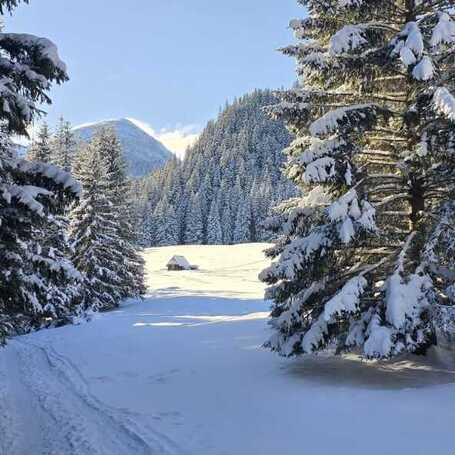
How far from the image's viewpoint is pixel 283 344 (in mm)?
10523

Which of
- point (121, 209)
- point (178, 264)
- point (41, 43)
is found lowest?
point (178, 264)

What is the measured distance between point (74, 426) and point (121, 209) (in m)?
26.3

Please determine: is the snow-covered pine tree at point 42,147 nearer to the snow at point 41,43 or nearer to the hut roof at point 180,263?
the snow at point 41,43

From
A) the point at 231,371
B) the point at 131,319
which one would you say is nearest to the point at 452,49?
the point at 231,371

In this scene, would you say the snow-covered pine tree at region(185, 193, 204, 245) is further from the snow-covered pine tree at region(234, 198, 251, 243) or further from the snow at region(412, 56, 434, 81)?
the snow at region(412, 56, 434, 81)

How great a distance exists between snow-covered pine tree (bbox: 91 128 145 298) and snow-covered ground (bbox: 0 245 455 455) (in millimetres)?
15392

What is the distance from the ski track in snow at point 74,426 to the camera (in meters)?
7.64

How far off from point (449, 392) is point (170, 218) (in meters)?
113

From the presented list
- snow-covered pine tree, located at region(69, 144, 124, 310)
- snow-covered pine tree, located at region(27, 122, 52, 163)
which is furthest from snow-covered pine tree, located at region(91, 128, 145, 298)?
snow-covered pine tree, located at region(27, 122, 52, 163)

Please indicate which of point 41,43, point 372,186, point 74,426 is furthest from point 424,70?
point 74,426

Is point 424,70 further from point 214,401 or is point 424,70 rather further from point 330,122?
point 214,401

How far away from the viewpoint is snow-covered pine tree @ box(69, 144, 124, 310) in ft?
99.7

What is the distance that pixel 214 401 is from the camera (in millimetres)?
9531

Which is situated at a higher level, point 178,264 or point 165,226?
point 165,226
